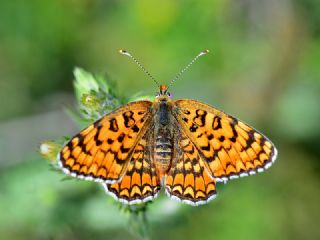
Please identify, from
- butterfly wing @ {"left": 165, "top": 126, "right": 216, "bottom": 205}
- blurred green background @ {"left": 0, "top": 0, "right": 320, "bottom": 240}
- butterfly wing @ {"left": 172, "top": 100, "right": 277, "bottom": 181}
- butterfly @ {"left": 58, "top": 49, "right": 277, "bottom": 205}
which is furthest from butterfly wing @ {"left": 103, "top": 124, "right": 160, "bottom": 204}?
blurred green background @ {"left": 0, "top": 0, "right": 320, "bottom": 240}

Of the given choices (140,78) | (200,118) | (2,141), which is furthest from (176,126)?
(2,141)

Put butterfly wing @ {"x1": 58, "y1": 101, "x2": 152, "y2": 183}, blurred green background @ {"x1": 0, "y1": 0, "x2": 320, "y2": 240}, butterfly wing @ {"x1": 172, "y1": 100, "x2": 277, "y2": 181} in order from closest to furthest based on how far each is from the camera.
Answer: butterfly wing @ {"x1": 58, "y1": 101, "x2": 152, "y2": 183} < butterfly wing @ {"x1": 172, "y1": 100, "x2": 277, "y2": 181} < blurred green background @ {"x1": 0, "y1": 0, "x2": 320, "y2": 240}

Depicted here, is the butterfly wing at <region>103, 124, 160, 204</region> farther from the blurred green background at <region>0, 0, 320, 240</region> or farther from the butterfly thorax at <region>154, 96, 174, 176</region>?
the blurred green background at <region>0, 0, 320, 240</region>

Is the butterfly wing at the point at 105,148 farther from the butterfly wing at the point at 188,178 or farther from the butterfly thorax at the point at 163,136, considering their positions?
the butterfly wing at the point at 188,178

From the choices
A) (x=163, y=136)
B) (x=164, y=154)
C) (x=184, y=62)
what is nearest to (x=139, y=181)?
(x=164, y=154)

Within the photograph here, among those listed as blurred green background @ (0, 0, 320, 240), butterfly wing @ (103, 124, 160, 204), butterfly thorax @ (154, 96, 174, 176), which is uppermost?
blurred green background @ (0, 0, 320, 240)

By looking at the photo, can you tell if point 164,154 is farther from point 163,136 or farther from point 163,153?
point 163,136

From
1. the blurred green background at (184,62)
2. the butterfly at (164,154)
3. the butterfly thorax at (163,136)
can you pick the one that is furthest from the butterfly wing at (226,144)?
the blurred green background at (184,62)

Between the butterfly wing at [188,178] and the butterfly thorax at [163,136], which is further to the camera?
the butterfly thorax at [163,136]
